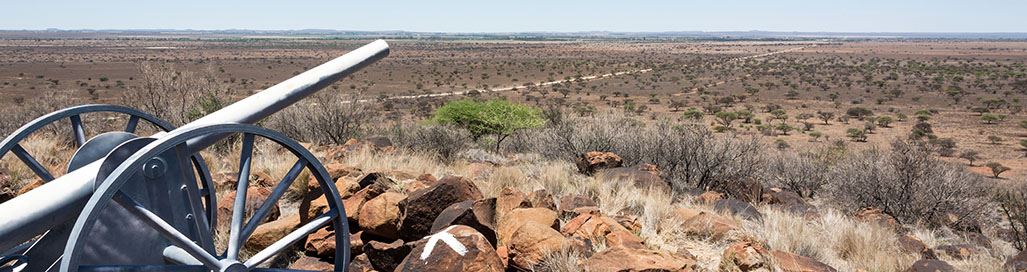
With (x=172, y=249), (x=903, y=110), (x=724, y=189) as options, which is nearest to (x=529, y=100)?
(x=903, y=110)

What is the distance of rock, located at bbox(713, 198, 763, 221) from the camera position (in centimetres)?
693

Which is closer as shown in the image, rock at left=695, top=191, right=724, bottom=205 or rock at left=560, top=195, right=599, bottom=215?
rock at left=560, top=195, right=599, bottom=215

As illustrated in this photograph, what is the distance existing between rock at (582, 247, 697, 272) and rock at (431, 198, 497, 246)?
0.83 meters

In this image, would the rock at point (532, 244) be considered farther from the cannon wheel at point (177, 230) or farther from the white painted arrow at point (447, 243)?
the cannon wheel at point (177, 230)

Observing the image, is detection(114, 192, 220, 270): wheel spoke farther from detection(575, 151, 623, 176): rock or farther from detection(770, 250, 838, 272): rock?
detection(575, 151, 623, 176): rock

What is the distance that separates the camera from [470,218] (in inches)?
182

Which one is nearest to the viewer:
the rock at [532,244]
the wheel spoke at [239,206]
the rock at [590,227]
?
the wheel spoke at [239,206]

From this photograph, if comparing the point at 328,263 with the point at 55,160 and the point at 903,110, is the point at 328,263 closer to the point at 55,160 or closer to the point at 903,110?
the point at 55,160

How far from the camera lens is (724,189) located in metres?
10.4

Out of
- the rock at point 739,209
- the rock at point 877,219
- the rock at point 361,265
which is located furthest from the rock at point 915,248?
the rock at point 361,265

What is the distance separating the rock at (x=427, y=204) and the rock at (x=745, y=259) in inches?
81.6

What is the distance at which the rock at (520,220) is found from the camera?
Result: 4.84m

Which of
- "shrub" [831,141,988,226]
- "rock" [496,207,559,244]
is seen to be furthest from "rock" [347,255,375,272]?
"shrub" [831,141,988,226]

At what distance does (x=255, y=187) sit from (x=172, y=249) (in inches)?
137
